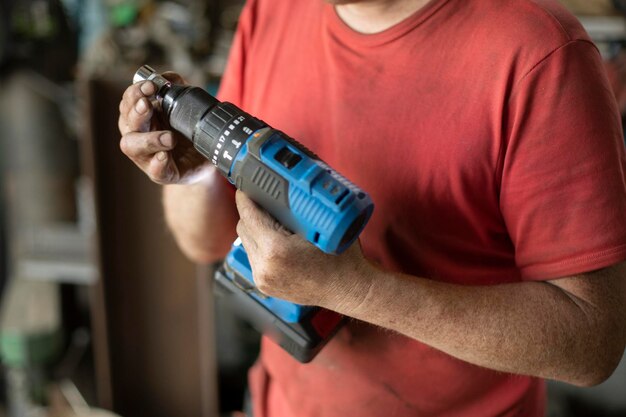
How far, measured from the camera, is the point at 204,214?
3.13 feet

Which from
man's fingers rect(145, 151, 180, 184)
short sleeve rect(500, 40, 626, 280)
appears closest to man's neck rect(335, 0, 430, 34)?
short sleeve rect(500, 40, 626, 280)

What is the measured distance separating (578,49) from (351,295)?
14.8 inches

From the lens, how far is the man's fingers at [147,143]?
0.76 meters

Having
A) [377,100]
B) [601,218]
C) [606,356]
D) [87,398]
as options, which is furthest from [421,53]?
[87,398]

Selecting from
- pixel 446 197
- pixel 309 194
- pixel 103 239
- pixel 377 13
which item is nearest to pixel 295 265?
pixel 309 194

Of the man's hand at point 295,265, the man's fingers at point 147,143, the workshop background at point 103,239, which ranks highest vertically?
the man's fingers at point 147,143

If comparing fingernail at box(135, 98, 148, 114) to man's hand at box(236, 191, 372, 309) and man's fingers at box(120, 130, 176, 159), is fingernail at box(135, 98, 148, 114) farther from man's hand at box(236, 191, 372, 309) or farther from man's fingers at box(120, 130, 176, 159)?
man's hand at box(236, 191, 372, 309)

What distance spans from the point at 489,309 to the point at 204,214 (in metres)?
0.45

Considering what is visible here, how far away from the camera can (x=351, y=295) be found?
2.29 ft

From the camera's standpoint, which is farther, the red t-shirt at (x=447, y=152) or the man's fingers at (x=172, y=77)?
the man's fingers at (x=172, y=77)

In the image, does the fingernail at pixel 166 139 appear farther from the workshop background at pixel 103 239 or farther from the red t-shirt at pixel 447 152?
the workshop background at pixel 103 239

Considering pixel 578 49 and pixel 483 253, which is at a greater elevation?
pixel 578 49

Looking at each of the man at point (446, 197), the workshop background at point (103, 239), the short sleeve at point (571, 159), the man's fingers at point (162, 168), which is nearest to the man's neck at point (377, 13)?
the man at point (446, 197)

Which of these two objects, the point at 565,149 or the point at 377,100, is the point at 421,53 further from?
the point at 565,149
